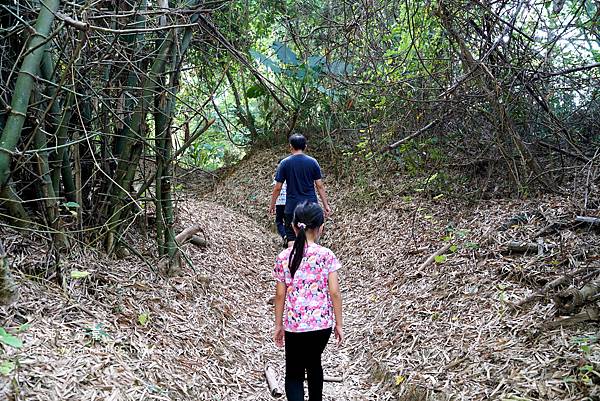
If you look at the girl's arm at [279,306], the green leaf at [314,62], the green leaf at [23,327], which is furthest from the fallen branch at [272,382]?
the green leaf at [314,62]

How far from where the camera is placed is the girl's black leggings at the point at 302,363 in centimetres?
327

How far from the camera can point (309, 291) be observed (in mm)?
3256

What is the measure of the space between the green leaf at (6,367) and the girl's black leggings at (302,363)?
160 cm

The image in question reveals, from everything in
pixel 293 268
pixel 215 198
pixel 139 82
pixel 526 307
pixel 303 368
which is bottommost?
pixel 303 368

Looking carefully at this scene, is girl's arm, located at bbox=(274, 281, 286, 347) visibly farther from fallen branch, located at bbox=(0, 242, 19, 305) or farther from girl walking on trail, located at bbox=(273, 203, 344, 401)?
fallen branch, located at bbox=(0, 242, 19, 305)

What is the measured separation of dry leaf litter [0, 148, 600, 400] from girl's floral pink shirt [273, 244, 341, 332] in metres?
0.86

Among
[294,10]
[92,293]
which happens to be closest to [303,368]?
[92,293]

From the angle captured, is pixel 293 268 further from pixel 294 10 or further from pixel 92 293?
pixel 294 10

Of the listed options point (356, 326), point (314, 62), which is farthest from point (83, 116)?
point (314, 62)

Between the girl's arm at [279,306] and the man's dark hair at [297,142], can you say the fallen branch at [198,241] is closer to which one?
the man's dark hair at [297,142]

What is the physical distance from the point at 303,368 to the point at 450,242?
264 centimetres

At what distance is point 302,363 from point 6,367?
1757 millimetres

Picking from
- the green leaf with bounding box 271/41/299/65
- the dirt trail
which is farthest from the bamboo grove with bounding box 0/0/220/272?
the green leaf with bounding box 271/41/299/65

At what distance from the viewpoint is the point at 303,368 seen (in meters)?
3.33
